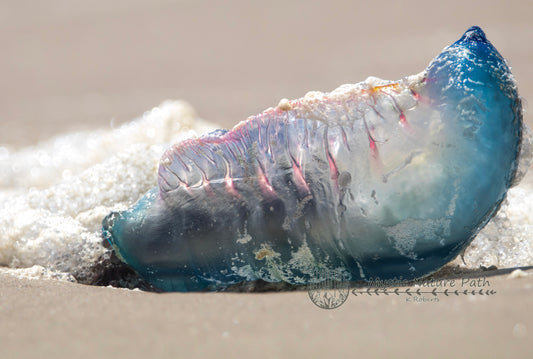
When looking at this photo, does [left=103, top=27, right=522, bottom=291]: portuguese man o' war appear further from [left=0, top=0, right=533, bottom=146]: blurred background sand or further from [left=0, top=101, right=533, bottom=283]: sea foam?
[left=0, top=0, right=533, bottom=146]: blurred background sand

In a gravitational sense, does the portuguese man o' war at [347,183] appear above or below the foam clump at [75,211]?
above

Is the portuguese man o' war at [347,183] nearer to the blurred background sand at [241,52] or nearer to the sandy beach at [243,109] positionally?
the sandy beach at [243,109]

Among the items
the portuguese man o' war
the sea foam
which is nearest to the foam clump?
the sea foam

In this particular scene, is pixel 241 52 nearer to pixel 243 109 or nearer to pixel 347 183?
pixel 243 109

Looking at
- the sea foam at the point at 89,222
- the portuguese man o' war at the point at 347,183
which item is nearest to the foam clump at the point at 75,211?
the sea foam at the point at 89,222

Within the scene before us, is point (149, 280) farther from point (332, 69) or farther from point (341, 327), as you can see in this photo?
point (332, 69)

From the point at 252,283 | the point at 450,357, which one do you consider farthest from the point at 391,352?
the point at 252,283

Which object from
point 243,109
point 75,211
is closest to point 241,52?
point 243,109
